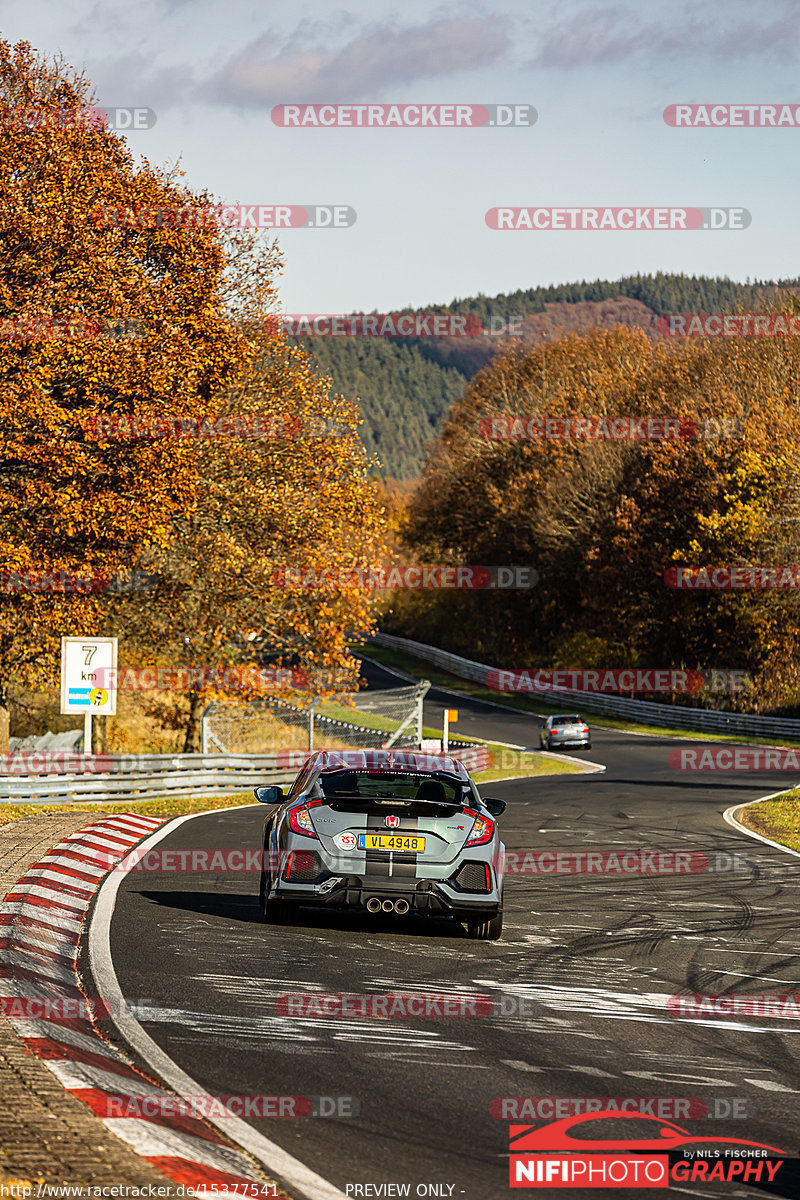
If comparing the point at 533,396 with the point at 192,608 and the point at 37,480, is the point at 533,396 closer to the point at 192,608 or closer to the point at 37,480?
the point at 192,608

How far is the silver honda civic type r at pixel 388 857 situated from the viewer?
32.3 ft

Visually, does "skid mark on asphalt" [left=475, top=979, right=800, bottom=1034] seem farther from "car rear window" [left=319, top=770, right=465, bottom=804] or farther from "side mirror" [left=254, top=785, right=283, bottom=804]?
"side mirror" [left=254, top=785, right=283, bottom=804]

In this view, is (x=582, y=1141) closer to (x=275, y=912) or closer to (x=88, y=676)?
(x=275, y=912)

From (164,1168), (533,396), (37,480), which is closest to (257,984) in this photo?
(164,1168)

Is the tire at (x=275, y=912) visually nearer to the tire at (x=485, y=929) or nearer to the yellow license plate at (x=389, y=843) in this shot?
the yellow license plate at (x=389, y=843)

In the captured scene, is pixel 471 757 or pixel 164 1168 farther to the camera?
pixel 471 757

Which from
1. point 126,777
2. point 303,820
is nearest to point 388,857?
point 303,820

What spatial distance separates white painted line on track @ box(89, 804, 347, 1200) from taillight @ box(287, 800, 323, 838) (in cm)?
164

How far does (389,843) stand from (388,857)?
0.11m

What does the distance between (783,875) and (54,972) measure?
9.36m

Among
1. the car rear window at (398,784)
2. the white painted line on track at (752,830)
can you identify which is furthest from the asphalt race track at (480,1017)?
the white painted line on track at (752,830)

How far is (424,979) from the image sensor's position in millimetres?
8781

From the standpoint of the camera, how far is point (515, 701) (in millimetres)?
60406

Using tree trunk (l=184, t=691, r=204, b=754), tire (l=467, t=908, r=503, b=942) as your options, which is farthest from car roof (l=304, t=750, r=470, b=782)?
tree trunk (l=184, t=691, r=204, b=754)
